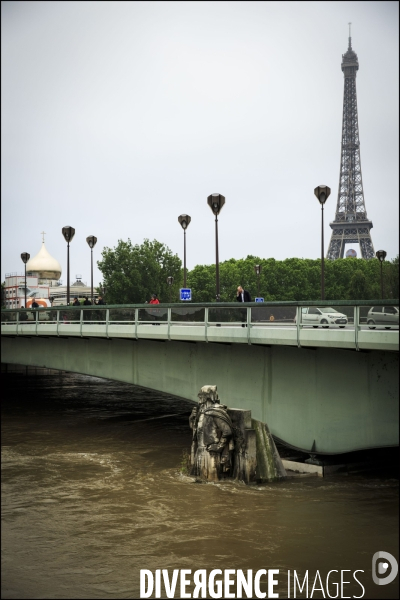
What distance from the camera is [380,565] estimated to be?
10352mm

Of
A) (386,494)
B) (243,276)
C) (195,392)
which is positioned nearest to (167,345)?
(195,392)

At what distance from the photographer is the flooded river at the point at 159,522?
37.3 feet

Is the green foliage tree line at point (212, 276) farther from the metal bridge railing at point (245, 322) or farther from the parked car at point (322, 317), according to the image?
the parked car at point (322, 317)

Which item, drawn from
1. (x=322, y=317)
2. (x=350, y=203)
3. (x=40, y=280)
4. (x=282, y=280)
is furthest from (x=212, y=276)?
(x=322, y=317)

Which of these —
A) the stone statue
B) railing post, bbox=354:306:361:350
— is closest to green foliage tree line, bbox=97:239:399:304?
the stone statue

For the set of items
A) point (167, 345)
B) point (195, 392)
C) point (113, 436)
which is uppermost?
point (167, 345)

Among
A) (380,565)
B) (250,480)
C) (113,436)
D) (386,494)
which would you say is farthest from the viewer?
(113,436)

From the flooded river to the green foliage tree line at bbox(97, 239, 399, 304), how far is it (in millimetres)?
57249

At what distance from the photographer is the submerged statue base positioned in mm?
17609

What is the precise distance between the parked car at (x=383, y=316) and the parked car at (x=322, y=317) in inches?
40.7

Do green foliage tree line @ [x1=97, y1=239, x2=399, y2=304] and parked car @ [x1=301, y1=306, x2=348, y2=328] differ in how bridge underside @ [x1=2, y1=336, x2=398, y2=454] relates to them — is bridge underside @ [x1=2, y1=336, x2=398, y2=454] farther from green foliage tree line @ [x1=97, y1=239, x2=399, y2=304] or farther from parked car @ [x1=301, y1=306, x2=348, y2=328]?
green foliage tree line @ [x1=97, y1=239, x2=399, y2=304]

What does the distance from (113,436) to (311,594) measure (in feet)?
55.5

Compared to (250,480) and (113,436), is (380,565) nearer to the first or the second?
(250,480)

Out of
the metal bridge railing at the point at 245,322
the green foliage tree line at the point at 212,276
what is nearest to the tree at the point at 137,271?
the green foliage tree line at the point at 212,276
